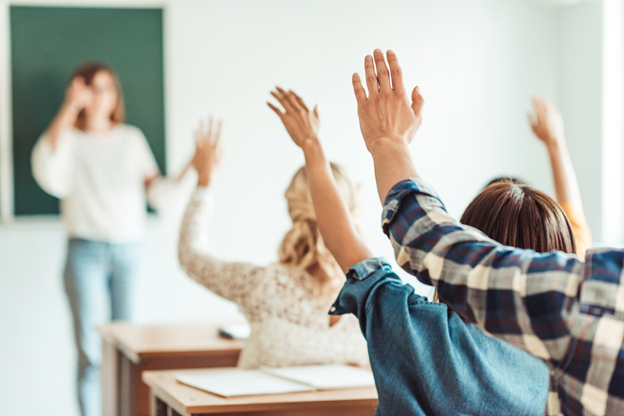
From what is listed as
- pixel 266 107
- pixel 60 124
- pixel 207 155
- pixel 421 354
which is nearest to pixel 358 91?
pixel 421 354

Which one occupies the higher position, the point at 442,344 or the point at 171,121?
the point at 171,121

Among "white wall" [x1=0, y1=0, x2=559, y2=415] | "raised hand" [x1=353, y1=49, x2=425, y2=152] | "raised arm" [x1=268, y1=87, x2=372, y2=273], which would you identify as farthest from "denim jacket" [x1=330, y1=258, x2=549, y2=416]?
"white wall" [x1=0, y1=0, x2=559, y2=415]

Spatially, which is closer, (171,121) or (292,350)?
(292,350)

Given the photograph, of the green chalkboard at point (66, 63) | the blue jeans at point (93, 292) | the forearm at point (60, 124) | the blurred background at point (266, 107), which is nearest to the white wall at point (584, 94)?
the blurred background at point (266, 107)

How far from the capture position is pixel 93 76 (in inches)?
145

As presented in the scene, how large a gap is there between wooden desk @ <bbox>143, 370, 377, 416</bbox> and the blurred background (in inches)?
92.6

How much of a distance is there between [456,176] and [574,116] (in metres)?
0.83

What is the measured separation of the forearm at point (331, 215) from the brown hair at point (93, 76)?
8.89ft

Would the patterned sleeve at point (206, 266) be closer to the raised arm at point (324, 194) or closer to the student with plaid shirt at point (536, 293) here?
the raised arm at point (324, 194)

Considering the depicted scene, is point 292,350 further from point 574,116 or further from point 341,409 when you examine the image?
point 574,116

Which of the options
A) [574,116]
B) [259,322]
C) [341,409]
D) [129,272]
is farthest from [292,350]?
[574,116]

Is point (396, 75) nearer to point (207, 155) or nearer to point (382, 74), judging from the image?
point (382, 74)

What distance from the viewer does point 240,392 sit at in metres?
1.45

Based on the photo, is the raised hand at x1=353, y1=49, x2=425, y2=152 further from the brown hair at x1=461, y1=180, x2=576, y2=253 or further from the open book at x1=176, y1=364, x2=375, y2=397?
the open book at x1=176, y1=364, x2=375, y2=397
